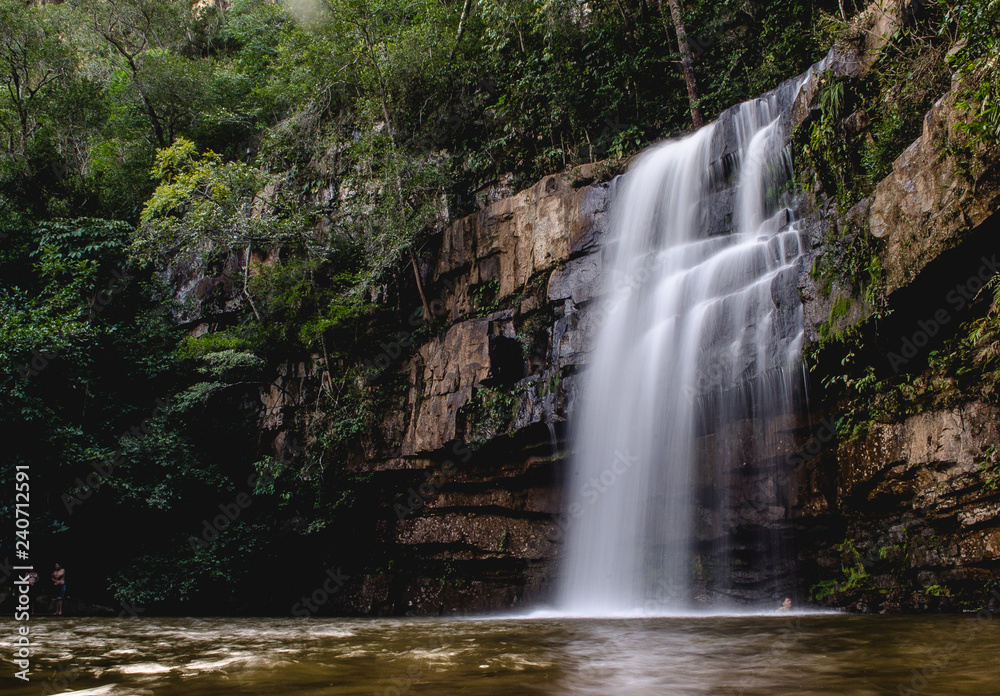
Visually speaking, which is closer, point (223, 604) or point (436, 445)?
point (436, 445)

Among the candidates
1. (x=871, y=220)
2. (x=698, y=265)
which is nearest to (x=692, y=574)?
(x=698, y=265)

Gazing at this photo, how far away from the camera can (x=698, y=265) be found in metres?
11.3

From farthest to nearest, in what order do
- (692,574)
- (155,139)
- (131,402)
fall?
(155,139), (131,402), (692,574)

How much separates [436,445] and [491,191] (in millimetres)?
7210

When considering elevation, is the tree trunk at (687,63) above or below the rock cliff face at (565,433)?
above

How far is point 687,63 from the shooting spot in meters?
14.7

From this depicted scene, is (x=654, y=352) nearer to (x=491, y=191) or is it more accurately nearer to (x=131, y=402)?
(x=491, y=191)

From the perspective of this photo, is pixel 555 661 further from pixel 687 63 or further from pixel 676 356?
pixel 687 63
